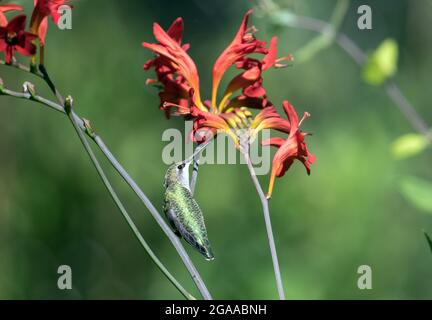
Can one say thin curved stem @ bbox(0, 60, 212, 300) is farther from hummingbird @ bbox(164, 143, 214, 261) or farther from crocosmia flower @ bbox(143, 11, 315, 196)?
crocosmia flower @ bbox(143, 11, 315, 196)

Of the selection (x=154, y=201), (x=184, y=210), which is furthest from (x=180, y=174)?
(x=154, y=201)

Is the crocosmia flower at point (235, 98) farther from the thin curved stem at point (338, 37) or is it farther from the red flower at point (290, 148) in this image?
the thin curved stem at point (338, 37)

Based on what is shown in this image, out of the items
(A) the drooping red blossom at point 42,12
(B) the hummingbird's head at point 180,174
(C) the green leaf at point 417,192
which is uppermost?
(A) the drooping red blossom at point 42,12

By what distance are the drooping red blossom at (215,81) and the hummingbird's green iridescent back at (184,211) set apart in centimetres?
8

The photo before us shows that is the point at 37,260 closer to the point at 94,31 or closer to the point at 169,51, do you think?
the point at 94,31

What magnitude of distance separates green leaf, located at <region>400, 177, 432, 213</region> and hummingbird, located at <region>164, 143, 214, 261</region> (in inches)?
12.5

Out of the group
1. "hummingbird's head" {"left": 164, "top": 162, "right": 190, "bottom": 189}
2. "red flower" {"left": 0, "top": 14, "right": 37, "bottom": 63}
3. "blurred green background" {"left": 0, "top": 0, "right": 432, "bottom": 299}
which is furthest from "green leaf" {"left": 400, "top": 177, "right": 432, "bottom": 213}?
"blurred green background" {"left": 0, "top": 0, "right": 432, "bottom": 299}

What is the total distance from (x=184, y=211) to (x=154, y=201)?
6.93 feet

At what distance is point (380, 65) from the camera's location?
1.04 metres

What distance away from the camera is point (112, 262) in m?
3.31

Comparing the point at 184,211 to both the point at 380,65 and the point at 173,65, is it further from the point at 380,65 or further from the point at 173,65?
the point at 380,65

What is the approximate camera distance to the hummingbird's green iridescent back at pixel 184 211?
1130 mm

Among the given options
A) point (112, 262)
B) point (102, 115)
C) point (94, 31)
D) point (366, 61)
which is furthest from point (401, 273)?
point (366, 61)

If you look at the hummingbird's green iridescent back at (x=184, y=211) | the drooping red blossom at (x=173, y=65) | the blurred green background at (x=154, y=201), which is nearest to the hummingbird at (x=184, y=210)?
the hummingbird's green iridescent back at (x=184, y=211)
